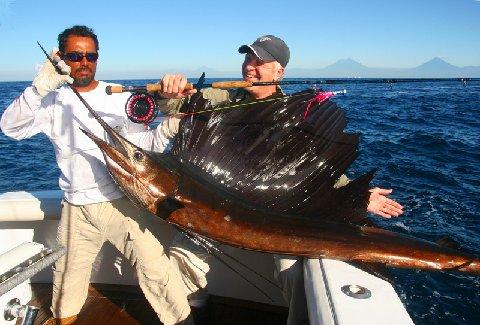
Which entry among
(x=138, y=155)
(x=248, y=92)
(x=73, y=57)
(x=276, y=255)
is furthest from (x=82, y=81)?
(x=276, y=255)

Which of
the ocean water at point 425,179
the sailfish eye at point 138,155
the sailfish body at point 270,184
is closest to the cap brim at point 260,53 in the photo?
the sailfish body at point 270,184

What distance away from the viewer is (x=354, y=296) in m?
1.66

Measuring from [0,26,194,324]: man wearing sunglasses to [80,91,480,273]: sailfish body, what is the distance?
0.99ft

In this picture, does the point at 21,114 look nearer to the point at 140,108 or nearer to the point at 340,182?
the point at 140,108

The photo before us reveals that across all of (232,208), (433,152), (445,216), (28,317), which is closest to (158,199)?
(232,208)

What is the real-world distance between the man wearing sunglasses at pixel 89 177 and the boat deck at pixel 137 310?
0.34 m

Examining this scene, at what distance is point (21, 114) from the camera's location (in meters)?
2.18

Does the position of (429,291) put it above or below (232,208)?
below

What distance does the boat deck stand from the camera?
2.77 meters

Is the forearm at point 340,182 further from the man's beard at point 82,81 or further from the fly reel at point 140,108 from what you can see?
the man's beard at point 82,81

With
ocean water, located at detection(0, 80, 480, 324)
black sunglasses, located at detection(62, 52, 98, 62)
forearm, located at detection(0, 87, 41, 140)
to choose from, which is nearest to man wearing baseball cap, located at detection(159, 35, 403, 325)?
black sunglasses, located at detection(62, 52, 98, 62)

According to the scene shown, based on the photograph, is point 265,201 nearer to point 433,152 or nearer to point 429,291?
point 429,291

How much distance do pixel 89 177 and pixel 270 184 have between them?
3.54 feet

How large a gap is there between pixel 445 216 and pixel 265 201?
4.62m
